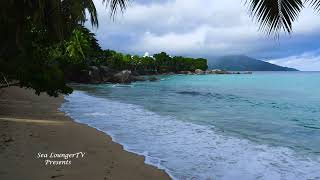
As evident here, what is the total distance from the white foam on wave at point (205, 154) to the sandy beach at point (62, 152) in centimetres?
68

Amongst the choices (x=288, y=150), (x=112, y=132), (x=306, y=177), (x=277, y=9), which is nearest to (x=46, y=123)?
(x=112, y=132)


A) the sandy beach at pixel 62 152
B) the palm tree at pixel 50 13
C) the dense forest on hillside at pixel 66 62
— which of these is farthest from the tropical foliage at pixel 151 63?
the palm tree at pixel 50 13

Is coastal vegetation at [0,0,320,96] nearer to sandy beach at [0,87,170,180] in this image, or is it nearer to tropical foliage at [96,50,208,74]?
sandy beach at [0,87,170,180]

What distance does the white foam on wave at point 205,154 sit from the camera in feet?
33.2

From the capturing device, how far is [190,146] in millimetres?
13531

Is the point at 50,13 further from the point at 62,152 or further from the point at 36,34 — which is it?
the point at 36,34

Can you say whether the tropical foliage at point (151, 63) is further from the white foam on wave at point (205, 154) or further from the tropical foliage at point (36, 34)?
the tropical foliage at point (36, 34)

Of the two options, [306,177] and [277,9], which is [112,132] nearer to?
[306,177]

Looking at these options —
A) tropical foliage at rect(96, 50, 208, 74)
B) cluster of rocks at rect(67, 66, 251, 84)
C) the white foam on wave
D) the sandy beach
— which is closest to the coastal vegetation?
the sandy beach

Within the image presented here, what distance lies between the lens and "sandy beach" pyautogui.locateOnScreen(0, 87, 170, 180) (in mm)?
8250

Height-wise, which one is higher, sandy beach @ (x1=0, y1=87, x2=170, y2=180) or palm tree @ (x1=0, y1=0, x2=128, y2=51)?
palm tree @ (x1=0, y1=0, x2=128, y2=51)

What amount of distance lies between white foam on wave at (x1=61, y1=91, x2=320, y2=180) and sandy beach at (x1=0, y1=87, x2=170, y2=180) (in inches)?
26.6

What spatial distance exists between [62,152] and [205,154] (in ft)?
13.2

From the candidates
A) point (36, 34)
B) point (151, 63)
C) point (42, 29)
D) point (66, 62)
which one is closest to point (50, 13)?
point (42, 29)
